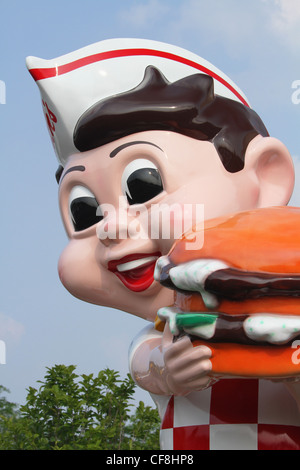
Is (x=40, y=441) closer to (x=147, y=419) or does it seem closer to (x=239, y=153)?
(x=147, y=419)

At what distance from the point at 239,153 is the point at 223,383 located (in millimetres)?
960

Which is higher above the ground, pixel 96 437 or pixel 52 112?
pixel 52 112

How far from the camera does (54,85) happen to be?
2.96 metres

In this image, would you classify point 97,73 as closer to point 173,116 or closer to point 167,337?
point 173,116

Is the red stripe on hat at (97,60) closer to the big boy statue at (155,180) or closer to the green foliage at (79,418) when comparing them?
the big boy statue at (155,180)

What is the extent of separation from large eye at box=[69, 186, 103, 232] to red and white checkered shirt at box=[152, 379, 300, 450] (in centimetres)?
88

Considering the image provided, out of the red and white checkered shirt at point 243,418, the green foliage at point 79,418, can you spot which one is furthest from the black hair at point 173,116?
the green foliage at point 79,418

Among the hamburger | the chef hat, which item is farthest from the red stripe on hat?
the hamburger

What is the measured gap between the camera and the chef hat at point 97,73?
2.90 meters

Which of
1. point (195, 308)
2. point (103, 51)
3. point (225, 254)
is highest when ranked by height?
point (103, 51)

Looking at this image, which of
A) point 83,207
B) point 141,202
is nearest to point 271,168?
point 141,202

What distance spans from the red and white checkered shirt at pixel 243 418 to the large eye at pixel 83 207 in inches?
34.7
